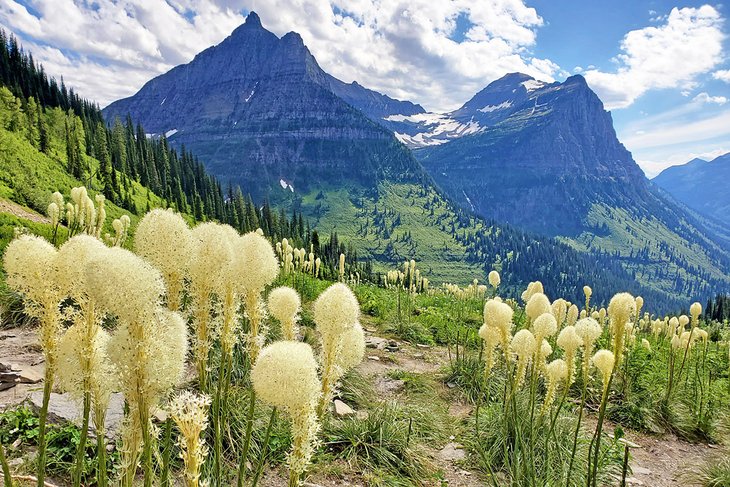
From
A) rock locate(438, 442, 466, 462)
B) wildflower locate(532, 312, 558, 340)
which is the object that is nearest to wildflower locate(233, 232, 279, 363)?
wildflower locate(532, 312, 558, 340)

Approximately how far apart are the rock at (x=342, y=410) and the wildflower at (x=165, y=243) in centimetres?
617

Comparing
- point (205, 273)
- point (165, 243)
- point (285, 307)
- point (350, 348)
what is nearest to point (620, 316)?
point (350, 348)

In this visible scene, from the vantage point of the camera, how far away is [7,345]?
8.18m

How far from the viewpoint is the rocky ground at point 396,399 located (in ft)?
19.5

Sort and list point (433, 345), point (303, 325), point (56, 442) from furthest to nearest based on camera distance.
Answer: point (433, 345)
point (303, 325)
point (56, 442)

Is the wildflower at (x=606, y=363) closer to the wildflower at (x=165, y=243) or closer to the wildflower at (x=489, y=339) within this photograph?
the wildflower at (x=489, y=339)

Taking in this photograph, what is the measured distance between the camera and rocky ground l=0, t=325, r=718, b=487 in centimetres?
593

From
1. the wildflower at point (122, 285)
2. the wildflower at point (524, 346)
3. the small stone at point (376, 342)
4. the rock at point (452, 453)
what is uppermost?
the wildflower at point (122, 285)

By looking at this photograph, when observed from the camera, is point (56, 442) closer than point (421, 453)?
Yes

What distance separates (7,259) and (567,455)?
24.9 ft

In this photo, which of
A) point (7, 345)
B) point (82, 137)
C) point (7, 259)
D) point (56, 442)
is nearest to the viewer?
point (7, 259)

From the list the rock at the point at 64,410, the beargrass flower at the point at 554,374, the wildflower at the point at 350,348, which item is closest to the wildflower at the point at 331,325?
A: the wildflower at the point at 350,348

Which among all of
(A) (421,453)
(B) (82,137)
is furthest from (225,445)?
(B) (82,137)

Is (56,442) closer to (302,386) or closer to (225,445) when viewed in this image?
(225,445)
